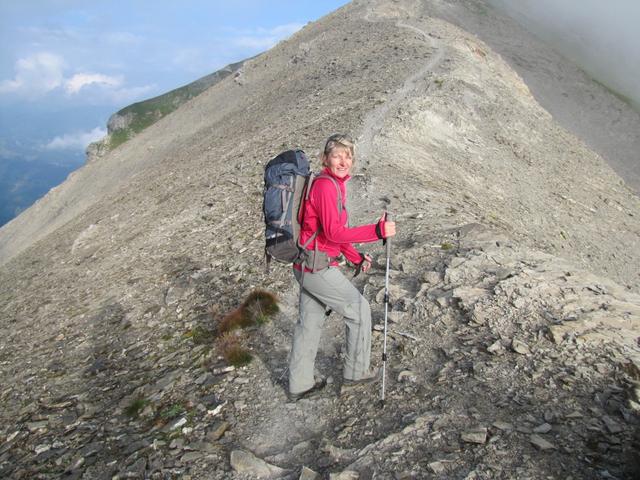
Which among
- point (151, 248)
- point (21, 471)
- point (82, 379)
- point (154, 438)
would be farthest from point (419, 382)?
point (151, 248)

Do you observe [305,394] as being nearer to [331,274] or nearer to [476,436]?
[331,274]

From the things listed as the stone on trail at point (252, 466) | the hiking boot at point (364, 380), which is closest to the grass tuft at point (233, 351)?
the hiking boot at point (364, 380)

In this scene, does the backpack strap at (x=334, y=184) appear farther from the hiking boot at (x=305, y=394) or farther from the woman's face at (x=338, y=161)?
the hiking boot at (x=305, y=394)

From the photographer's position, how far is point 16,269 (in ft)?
83.5

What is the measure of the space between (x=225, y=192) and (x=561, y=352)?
51.5ft

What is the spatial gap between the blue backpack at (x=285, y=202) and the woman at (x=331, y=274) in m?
0.14

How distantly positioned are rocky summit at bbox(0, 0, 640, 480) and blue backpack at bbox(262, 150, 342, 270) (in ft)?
8.91

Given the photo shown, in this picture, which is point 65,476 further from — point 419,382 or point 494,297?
point 494,297

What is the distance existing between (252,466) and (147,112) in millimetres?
163886

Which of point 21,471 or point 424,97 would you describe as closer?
point 21,471

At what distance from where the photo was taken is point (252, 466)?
6.56 m

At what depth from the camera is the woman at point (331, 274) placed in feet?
21.1

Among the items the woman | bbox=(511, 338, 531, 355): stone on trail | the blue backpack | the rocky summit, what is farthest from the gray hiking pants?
bbox=(511, 338, 531, 355): stone on trail

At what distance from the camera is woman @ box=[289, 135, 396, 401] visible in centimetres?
643
